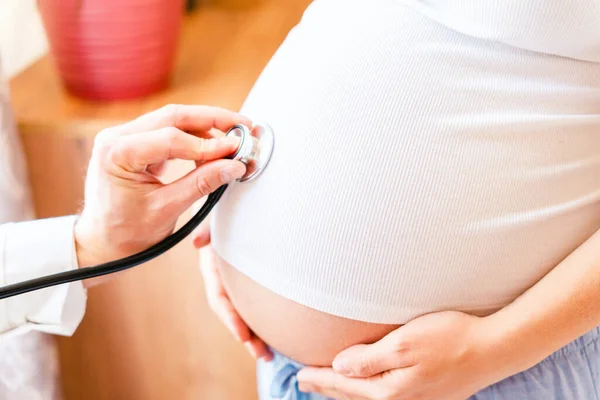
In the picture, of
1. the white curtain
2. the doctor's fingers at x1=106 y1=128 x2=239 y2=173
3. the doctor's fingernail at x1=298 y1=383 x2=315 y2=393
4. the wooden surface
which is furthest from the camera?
the wooden surface

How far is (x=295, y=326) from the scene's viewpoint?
71 centimetres

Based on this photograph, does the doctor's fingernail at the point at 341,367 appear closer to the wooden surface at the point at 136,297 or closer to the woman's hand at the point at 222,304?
the woman's hand at the point at 222,304

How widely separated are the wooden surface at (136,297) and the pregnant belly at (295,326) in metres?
0.33

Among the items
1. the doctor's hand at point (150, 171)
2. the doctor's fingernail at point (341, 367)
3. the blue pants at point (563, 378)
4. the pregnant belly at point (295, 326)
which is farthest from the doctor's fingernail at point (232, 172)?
the blue pants at point (563, 378)

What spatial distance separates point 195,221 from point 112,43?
0.50 m

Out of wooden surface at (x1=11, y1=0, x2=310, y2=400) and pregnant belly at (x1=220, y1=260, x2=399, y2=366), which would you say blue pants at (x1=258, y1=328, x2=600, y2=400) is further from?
wooden surface at (x1=11, y1=0, x2=310, y2=400)

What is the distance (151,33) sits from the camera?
3.59ft

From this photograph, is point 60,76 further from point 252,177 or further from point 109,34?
point 252,177

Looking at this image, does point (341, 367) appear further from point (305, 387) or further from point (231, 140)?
point (231, 140)

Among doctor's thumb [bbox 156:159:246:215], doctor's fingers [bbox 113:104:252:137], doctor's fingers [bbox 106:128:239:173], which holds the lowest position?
doctor's thumb [bbox 156:159:246:215]

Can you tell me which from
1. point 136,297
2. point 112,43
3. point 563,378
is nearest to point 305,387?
point 563,378

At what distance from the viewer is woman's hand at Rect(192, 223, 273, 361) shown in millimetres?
814

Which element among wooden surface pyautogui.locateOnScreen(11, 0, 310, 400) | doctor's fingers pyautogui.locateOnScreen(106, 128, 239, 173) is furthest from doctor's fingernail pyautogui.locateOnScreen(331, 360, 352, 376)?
wooden surface pyautogui.locateOnScreen(11, 0, 310, 400)

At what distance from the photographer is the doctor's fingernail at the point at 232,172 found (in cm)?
66
